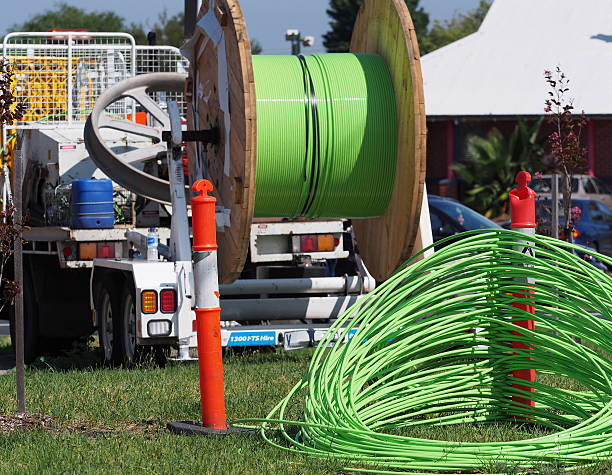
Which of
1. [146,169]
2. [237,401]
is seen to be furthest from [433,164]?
[237,401]

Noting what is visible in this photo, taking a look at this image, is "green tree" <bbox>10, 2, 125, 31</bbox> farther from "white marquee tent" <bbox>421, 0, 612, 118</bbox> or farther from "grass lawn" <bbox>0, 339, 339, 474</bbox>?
"grass lawn" <bbox>0, 339, 339, 474</bbox>

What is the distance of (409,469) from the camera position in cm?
577

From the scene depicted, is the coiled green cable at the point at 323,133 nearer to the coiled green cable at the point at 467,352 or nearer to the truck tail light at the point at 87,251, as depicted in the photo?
the truck tail light at the point at 87,251

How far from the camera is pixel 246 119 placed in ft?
29.0

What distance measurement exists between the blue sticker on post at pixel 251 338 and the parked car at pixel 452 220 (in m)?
9.45

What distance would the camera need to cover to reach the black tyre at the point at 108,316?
35.9 feet

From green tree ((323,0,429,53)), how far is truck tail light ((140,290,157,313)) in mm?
84427

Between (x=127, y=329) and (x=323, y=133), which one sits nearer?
(x=323, y=133)

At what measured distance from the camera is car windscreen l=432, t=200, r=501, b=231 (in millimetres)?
19469

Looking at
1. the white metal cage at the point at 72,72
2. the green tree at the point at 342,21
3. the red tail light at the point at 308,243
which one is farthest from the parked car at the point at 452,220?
the green tree at the point at 342,21

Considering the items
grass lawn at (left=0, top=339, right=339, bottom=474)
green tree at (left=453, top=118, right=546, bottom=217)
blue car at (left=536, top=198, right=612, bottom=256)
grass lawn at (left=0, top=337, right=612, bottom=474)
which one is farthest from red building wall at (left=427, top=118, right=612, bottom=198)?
grass lawn at (left=0, top=337, right=612, bottom=474)

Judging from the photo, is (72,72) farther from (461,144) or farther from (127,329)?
(461,144)

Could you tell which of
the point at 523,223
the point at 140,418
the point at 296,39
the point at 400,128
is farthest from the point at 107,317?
the point at 296,39

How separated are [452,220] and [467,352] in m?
12.5
